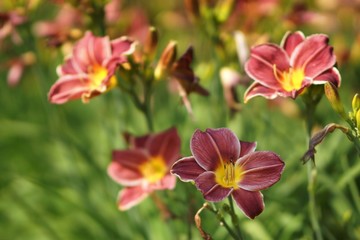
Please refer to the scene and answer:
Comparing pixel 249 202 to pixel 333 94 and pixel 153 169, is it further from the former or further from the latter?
pixel 153 169

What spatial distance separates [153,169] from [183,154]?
45cm

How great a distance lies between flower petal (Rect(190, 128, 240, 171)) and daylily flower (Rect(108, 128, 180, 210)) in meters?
0.42

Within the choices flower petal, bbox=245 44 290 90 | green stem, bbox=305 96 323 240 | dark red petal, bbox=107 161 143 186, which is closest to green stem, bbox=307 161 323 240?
green stem, bbox=305 96 323 240

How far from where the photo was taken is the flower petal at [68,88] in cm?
169

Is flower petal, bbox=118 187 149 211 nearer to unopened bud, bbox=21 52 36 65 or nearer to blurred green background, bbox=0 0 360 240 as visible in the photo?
blurred green background, bbox=0 0 360 240

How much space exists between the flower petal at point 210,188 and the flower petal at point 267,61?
0.35m

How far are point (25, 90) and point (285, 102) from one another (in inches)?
63.4

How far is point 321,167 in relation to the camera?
2123 mm

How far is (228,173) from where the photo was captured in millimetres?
1373

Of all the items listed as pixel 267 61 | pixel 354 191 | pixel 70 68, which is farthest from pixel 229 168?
pixel 354 191

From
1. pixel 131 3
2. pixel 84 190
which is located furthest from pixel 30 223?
pixel 131 3

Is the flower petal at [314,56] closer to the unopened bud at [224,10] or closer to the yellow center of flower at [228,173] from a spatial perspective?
the yellow center of flower at [228,173]

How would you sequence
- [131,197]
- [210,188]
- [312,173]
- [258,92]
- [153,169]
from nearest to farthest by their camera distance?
[210,188] → [258,92] → [312,173] → [131,197] → [153,169]

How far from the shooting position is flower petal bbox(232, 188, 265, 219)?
4.27 ft
